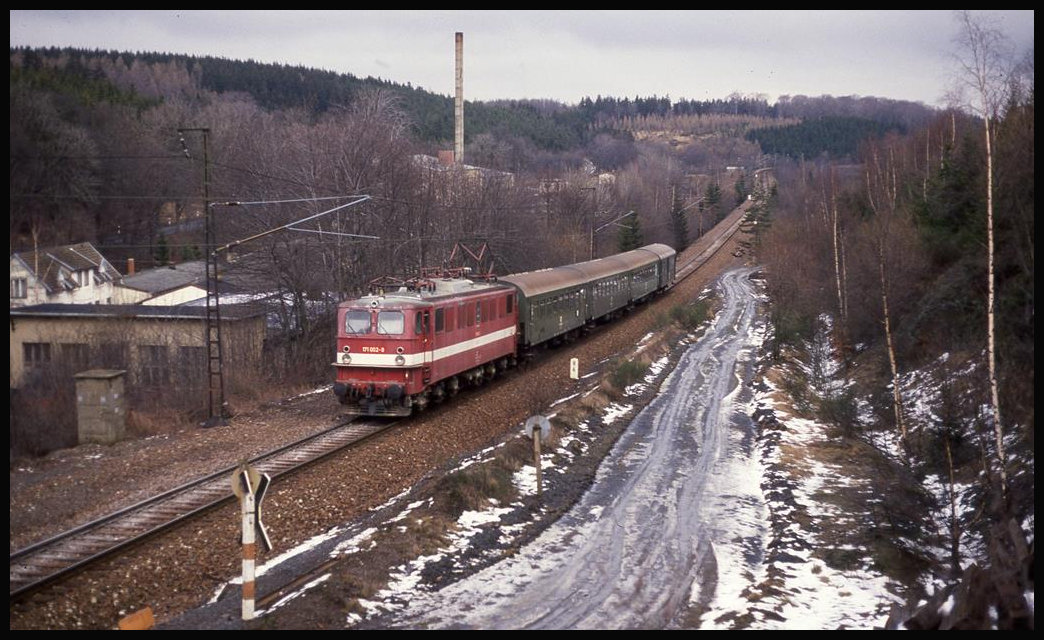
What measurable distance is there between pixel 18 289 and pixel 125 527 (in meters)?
8.26

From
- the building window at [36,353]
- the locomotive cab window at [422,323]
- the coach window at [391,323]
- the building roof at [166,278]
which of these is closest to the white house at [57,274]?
the building window at [36,353]

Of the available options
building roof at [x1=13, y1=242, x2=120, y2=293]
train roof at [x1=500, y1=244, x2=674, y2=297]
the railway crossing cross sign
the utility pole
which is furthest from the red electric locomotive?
the railway crossing cross sign

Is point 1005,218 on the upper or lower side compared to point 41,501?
upper

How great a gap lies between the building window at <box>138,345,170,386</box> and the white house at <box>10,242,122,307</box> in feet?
15.4

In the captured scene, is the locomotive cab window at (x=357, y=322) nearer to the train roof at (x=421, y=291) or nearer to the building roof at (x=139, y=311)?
the train roof at (x=421, y=291)

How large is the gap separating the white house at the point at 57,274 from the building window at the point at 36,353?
12.5 ft

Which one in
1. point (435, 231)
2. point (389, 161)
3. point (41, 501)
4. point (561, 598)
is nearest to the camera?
point (561, 598)

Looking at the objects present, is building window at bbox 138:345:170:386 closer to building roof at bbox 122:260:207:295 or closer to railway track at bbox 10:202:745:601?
building roof at bbox 122:260:207:295

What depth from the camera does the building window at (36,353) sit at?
2506cm

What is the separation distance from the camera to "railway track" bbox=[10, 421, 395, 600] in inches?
411

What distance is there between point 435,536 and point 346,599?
2.50m

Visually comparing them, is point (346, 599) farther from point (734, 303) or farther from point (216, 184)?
point (734, 303)

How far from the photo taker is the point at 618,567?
11.5 meters

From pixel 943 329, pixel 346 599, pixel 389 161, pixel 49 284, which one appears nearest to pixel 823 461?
pixel 943 329
